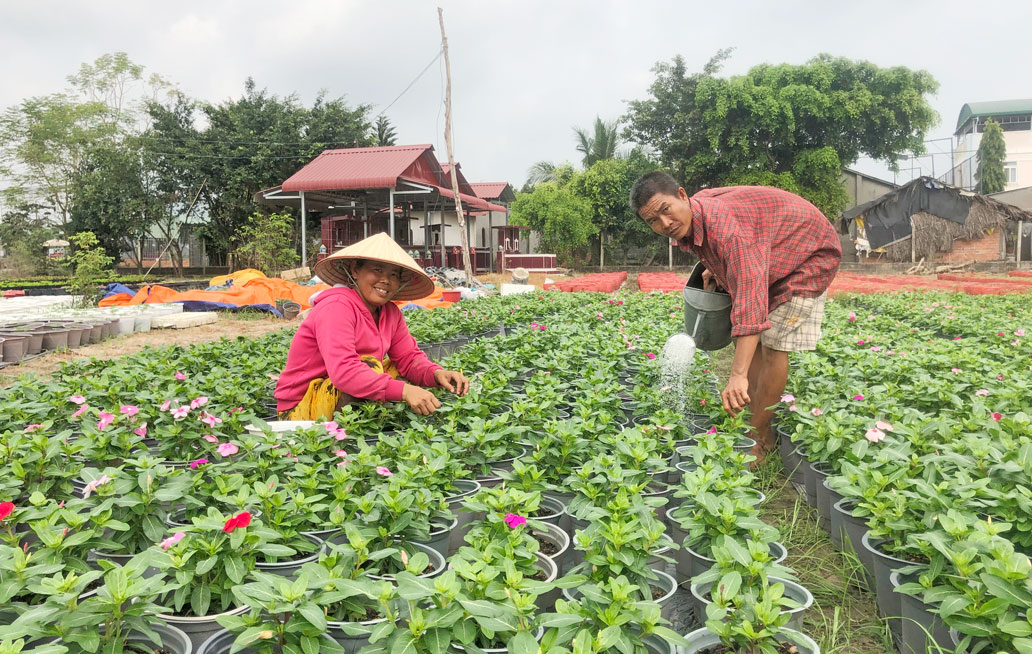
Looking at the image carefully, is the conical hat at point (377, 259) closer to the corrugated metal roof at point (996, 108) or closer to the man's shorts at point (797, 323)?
the man's shorts at point (797, 323)

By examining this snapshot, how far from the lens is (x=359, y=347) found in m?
3.08

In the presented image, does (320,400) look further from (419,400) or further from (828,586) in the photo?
(828,586)

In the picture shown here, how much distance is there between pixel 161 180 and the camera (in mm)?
25781

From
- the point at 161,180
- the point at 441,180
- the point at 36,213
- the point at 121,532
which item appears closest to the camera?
the point at 121,532

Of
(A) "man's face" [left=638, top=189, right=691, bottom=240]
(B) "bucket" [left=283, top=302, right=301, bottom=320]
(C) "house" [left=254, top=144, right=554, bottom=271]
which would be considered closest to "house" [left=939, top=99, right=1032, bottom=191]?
(C) "house" [left=254, top=144, right=554, bottom=271]

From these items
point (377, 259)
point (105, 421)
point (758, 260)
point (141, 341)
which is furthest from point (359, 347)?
point (141, 341)

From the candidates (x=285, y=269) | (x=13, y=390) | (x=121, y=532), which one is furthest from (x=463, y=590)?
(x=285, y=269)

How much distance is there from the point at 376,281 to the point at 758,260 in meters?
1.75

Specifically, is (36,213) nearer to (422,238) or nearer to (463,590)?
(422,238)

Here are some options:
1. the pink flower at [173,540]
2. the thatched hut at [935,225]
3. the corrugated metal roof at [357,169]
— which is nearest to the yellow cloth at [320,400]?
the pink flower at [173,540]

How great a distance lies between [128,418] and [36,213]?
32.0 meters

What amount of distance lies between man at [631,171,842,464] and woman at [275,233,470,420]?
48.1 inches

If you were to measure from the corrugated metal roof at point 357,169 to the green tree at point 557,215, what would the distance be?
5.82 metres

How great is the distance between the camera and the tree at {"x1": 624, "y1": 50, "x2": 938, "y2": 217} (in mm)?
22734
